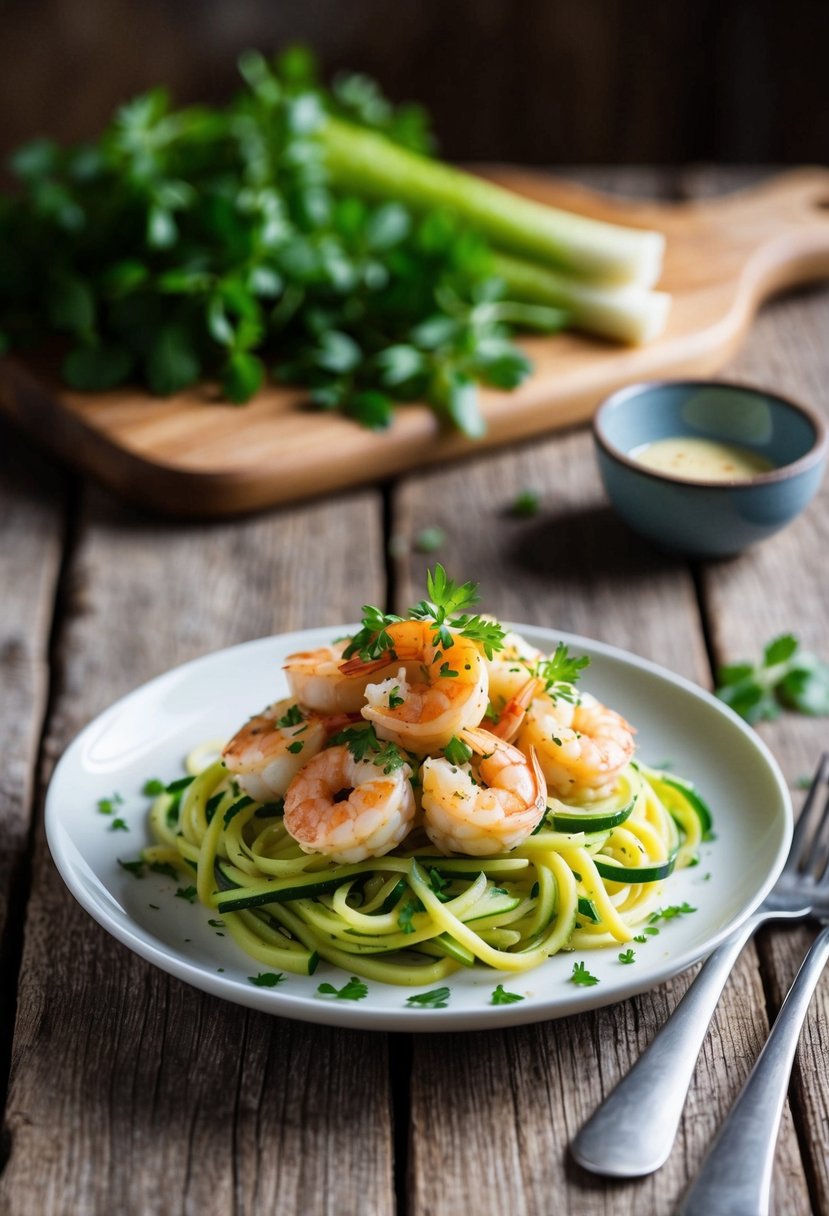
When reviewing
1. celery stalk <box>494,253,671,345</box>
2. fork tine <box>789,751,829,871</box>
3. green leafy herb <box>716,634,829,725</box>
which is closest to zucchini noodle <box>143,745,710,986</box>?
fork tine <box>789,751,829,871</box>

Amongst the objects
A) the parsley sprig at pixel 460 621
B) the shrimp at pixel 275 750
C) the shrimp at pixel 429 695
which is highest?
the parsley sprig at pixel 460 621

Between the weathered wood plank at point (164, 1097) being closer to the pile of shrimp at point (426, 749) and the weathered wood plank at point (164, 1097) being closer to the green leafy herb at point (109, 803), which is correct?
the green leafy herb at point (109, 803)

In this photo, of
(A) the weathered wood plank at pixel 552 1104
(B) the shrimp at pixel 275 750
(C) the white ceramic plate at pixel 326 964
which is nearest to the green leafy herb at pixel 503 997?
(C) the white ceramic plate at pixel 326 964

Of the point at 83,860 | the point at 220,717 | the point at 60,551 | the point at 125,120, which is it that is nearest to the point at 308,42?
the point at 125,120

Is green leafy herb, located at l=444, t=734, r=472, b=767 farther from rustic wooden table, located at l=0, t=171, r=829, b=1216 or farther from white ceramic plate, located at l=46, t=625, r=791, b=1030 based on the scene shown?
rustic wooden table, located at l=0, t=171, r=829, b=1216

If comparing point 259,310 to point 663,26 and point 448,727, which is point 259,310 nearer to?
point 448,727

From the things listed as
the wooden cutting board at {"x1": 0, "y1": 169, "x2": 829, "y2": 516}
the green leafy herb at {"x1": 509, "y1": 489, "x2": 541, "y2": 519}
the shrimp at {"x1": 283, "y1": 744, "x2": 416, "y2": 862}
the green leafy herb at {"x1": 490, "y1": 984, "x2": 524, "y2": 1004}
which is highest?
the shrimp at {"x1": 283, "y1": 744, "x2": 416, "y2": 862}

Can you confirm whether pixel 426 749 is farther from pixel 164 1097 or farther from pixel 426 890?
pixel 164 1097
